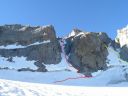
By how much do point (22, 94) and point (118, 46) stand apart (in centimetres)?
3317

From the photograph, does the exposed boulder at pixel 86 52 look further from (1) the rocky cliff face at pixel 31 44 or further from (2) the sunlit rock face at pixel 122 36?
(2) the sunlit rock face at pixel 122 36

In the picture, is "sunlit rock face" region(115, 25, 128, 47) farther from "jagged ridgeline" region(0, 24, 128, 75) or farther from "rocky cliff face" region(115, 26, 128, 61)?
"jagged ridgeline" region(0, 24, 128, 75)

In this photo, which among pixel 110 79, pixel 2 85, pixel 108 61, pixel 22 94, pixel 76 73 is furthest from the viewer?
pixel 108 61

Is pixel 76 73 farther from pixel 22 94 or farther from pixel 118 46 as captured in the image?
pixel 22 94

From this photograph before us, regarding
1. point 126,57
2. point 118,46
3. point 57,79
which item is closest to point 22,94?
point 57,79

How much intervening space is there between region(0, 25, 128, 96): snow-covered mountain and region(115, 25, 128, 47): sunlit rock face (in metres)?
2.76

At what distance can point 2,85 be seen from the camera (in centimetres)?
1035

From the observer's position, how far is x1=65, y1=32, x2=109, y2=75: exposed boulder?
32656mm

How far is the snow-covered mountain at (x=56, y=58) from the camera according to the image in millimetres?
28766

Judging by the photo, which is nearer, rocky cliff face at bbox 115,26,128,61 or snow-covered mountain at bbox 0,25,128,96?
snow-covered mountain at bbox 0,25,128,96

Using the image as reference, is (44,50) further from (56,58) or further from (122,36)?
(122,36)

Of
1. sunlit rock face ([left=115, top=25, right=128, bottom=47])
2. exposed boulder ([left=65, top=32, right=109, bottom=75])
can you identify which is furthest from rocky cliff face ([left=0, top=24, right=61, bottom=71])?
sunlit rock face ([left=115, top=25, right=128, bottom=47])

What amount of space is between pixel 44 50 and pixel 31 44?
172 centimetres

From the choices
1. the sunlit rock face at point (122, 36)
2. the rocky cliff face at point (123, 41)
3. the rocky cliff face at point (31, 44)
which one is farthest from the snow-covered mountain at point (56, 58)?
the sunlit rock face at point (122, 36)
